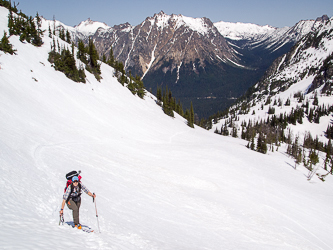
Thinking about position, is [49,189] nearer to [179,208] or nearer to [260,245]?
[179,208]

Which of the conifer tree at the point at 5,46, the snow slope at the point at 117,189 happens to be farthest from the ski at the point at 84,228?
the conifer tree at the point at 5,46

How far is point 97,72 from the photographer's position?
70.4 m

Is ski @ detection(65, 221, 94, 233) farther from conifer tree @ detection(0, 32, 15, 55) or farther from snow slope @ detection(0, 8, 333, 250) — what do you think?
conifer tree @ detection(0, 32, 15, 55)

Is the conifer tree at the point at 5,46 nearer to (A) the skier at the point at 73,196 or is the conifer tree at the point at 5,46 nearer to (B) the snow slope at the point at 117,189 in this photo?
(B) the snow slope at the point at 117,189

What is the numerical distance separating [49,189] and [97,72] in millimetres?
61728

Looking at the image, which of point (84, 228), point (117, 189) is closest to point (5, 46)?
point (117, 189)

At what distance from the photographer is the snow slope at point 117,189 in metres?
11.7

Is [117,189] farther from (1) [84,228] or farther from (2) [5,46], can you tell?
(2) [5,46]

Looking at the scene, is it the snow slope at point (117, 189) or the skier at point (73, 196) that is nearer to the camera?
the skier at point (73, 196)

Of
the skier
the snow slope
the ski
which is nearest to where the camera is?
the skier

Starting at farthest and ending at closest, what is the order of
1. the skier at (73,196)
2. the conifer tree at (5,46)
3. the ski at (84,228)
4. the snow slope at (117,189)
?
1. the conifer tree at (5,46)
2. the snow slope at (117,189)
3. the ski at (84,228)
4. the skier at (73,196)

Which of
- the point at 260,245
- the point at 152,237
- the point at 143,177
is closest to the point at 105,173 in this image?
the point at 143,177

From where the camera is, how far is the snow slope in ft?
38.3

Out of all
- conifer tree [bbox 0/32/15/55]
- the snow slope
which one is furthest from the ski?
conifer tree [bbox 0/32/15/55]
